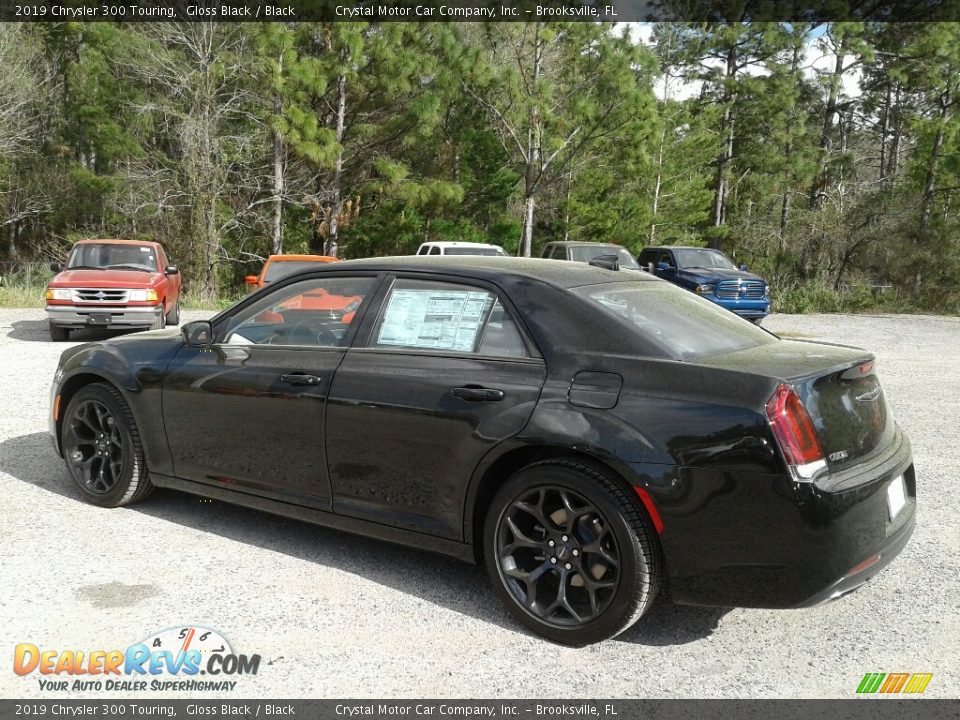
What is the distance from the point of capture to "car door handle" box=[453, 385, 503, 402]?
358 cm

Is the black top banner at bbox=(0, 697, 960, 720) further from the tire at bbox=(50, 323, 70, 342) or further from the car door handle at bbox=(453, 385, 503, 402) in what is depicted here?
the tire at bbox=(50, 323, 70, 342)

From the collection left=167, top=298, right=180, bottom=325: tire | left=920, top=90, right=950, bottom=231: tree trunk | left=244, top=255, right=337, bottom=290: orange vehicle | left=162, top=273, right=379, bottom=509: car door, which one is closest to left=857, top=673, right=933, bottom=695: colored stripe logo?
left=162, top=273, right=379, bottom=509: car door

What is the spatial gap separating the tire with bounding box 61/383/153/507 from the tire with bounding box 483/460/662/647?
244 centimetres

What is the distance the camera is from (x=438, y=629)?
3.54 meters

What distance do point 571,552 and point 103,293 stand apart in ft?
42.0

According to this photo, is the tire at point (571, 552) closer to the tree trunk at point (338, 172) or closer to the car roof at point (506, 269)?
the car roof at point (506, 269)

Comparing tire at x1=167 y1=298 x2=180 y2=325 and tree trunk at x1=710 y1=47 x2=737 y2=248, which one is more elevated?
tree trunk at x1=710 y1=47 x2=737 y2=248

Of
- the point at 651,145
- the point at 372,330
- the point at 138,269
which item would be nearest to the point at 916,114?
the point at 651,145

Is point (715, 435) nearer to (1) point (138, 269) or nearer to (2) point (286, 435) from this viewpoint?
(2) point (286, 435)

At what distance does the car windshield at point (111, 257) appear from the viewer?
14766 millimetres

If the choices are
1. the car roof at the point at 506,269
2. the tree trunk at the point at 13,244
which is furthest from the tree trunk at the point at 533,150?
the car roof at the point at 506,269

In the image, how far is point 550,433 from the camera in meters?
3.39

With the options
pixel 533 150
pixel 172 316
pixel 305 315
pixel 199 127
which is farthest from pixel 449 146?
pixel 305 315

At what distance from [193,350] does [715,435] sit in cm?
303
